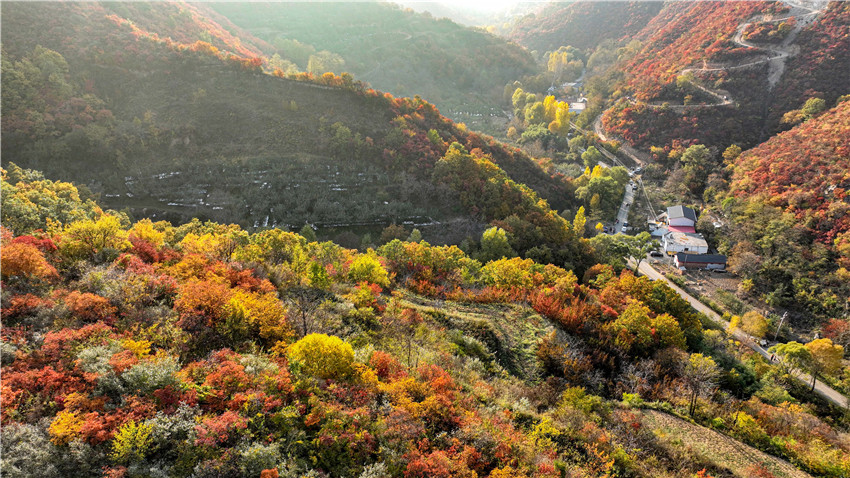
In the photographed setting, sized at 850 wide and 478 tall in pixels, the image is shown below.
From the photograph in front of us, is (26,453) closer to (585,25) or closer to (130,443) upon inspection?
(130,443)

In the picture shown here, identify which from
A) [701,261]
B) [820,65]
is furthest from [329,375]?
[820,65]

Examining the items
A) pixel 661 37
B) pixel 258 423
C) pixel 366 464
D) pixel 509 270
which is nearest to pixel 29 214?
pixel 258 423

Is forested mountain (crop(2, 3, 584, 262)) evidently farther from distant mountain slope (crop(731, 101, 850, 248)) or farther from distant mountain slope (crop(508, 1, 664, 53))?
distant mountain slope (crop(508, 1, 664, 53))

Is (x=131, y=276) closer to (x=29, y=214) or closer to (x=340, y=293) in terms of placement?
(x=340, y=293)

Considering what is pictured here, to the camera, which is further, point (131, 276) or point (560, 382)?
point (560, 382)

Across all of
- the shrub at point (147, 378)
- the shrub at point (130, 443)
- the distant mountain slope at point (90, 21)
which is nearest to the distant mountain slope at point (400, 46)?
the distant mountain slope at point (90, 21)

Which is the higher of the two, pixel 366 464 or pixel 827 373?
pixel 366 464

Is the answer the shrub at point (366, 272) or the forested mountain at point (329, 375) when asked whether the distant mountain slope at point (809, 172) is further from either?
the shrub at point (366, 272)
